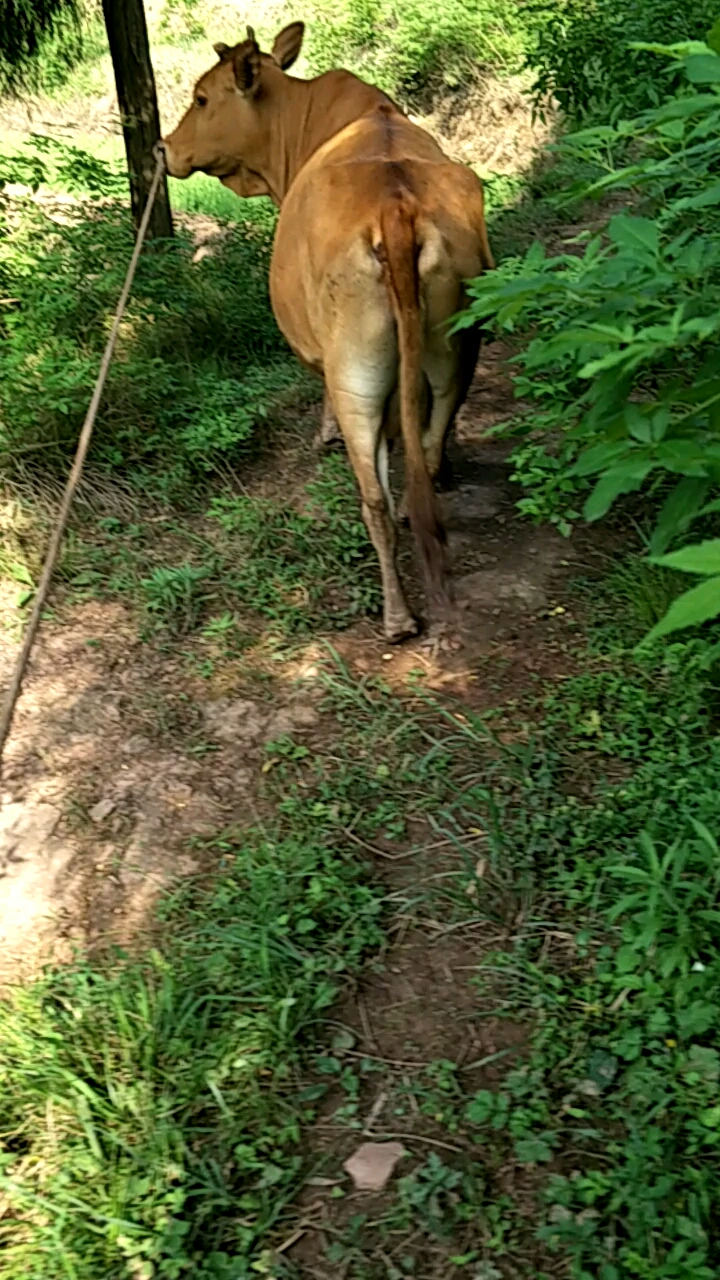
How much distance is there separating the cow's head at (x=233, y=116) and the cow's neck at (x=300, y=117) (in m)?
0.04

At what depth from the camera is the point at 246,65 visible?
500 centimetres

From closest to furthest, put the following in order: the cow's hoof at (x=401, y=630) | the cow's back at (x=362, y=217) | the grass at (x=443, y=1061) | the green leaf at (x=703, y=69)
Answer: the green leaf at (x=703, y=69) < the grass at (x=443, y=1061) < the cow's back at (x=362, y=217) < the cow's hoof at (x=401, y=630)

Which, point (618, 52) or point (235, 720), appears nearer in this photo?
point (235, 720)

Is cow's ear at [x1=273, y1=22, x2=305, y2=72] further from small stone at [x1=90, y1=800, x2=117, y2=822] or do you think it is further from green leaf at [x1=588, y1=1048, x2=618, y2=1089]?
green leaf at [x1=588, y1=1048, x2=618, y2=1089]

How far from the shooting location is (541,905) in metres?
2.65

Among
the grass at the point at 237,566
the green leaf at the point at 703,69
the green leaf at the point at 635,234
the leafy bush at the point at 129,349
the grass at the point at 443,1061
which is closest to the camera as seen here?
the green leaf at the point at 703,69

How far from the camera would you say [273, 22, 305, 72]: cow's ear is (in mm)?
5465

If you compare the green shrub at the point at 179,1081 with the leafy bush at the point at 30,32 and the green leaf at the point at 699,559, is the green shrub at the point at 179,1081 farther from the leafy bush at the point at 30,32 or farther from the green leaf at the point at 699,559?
the leafy bush at the point at 30,32

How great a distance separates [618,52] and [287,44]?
7.12ft

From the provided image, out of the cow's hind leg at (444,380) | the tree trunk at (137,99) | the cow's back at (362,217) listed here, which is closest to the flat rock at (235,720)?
the cow's hind leg at (444,380)

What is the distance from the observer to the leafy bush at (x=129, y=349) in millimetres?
4750

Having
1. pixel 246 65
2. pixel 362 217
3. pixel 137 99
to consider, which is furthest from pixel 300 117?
pixel 362 217

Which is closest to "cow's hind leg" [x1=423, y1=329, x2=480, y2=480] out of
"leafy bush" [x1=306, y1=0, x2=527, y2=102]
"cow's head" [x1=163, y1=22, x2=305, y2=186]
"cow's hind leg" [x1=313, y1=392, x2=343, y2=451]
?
"cow's hind leg" [x1=313, y1=392, x2=343, y2=451]

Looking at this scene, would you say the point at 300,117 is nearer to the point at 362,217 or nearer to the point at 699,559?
the point at 362,217
